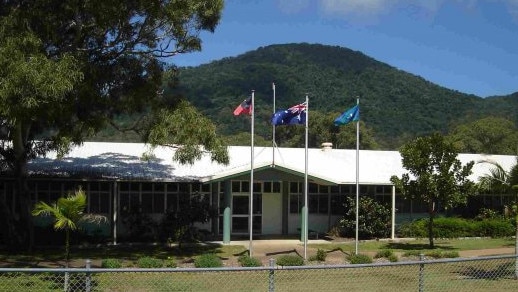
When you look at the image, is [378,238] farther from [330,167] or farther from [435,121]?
[435,121]

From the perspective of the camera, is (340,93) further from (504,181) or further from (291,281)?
(291,281)

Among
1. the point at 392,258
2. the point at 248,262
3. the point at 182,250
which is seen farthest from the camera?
the point at 182,250

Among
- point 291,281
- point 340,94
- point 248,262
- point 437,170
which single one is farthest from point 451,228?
point 340,94

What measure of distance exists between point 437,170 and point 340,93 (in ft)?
248

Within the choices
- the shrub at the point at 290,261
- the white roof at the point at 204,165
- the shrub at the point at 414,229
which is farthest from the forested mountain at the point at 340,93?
the shrub at the point at 290,261

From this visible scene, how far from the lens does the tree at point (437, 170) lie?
2277 cm

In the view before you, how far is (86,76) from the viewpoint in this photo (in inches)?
712

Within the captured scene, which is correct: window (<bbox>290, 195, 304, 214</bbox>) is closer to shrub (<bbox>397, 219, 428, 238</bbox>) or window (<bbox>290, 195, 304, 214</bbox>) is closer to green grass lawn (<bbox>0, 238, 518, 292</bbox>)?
A: shrub (<bbox>397, 219, 428, 238</bbox>)

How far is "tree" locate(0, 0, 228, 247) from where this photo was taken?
15.1 metres

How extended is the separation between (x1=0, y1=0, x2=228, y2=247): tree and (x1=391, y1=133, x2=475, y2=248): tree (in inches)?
303

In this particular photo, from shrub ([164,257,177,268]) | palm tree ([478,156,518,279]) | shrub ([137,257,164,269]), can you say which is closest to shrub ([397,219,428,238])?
palm tree ([478,156,518,279])

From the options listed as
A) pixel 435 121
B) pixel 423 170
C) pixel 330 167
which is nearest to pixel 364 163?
pixel 330 167

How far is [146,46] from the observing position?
19.9 metres

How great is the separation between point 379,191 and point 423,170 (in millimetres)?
5662
